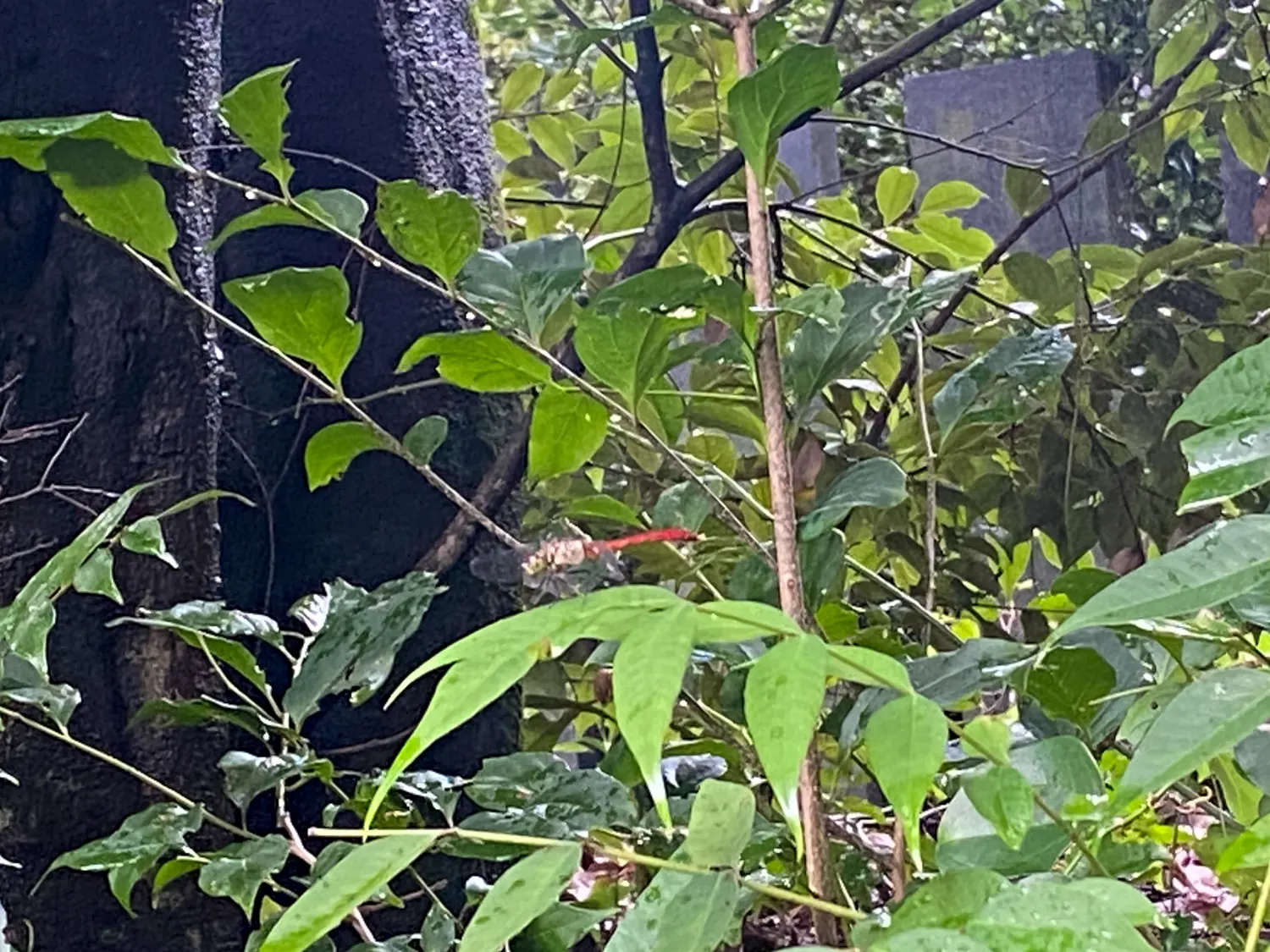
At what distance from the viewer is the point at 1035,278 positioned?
2.97 ft

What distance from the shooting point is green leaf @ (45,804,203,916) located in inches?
18.4

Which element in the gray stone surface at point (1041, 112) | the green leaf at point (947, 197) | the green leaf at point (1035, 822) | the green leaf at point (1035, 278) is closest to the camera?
Result: the green leaf at point (1035, 822)

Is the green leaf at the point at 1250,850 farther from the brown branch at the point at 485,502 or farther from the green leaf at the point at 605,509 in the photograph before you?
the brown branch at the point at 485,502

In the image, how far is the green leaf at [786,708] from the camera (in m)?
0.24

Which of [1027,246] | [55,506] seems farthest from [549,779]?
[1027,246]

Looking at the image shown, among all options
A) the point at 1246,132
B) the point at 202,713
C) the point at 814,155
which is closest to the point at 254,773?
the point at 202,713

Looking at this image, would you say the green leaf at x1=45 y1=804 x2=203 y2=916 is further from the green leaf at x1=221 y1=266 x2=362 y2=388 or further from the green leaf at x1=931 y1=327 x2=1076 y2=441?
the green leaf at x1=931 y1=327 x2=1076 y2=441

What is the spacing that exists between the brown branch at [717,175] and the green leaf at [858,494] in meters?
0.27

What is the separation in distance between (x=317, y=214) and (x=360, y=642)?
17 centimetres

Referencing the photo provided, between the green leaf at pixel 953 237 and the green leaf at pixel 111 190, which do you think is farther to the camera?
the green leaf at pixel 953 237

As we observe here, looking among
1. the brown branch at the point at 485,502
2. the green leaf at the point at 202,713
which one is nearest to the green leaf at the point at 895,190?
the brown branch at the point at 485,502

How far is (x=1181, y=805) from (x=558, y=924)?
40cm

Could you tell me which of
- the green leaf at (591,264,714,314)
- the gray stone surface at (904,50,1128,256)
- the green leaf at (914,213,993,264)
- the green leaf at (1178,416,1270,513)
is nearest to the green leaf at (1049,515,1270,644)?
the green leaf at (1178,416,1270,513)

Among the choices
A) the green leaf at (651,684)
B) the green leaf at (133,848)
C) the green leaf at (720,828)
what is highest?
the green leaf at (651,684)
